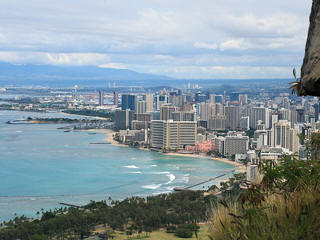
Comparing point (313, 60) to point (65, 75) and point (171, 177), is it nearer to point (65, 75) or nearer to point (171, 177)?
point (171, 177)

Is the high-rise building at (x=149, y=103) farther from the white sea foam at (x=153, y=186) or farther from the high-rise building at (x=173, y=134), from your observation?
the white sea foam at (x=153, y=186)

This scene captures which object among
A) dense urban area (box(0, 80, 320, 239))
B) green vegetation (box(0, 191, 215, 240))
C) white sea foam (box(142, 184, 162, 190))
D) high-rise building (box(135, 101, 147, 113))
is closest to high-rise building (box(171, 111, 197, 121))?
dense urban area (box(0, 80, 320, 239))

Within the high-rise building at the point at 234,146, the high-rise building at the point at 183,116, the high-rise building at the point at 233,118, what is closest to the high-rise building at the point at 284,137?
the high-rise building at the point at 234,146

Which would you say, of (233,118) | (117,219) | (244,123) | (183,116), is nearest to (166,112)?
(183,116)

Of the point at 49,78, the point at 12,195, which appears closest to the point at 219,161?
the point at 12,195

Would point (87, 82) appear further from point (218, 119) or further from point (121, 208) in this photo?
point (121, 208)

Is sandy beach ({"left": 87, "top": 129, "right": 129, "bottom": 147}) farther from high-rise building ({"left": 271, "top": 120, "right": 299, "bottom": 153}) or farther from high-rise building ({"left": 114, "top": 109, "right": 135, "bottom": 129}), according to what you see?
high-rise building ({"left": 271, "top": 120, "right": 299, "bottom": 153})
